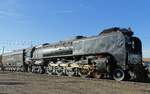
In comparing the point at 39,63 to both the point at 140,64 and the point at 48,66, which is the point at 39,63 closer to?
the point at 48,66

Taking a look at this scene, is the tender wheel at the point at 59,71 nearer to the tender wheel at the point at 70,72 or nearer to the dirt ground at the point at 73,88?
the tender wheel at the point at 70,72

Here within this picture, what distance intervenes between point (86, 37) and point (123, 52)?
20.8 ft

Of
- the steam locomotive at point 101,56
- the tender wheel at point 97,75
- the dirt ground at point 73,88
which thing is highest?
the steam locomotive at point 101,56

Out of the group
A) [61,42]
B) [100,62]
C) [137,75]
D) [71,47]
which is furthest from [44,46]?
[137,75]

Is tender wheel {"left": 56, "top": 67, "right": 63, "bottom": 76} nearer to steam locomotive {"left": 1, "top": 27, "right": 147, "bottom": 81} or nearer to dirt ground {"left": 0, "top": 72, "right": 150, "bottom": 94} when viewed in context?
steam locomotive {"left": 1, "top": 27, "right": 147, "bottom": 81}

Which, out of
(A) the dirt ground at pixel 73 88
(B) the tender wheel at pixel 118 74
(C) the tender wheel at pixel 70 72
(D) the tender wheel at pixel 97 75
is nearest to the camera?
(A) the dirt ground at pixel 73 88

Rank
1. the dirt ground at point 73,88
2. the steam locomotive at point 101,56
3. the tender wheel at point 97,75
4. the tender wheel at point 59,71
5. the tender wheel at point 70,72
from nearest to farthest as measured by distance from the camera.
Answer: the dirt ground at point 73,88, the steam locomotive at point 101,56, the tender wheel at point 97,75, the tender wheel at point 70,72, the tender wheel at point 59,71

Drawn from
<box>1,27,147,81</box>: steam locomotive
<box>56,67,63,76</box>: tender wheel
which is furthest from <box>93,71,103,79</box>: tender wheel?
<box>56,67,63,76</box>: tender wheel

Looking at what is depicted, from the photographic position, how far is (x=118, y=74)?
2439 centimetres

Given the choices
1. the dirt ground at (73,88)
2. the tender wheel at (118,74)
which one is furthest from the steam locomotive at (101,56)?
the dirt ground at (73,88)

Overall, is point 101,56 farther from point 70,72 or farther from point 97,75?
point 70,72

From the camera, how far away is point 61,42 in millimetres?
34906

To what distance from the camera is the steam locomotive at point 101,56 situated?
2430cm

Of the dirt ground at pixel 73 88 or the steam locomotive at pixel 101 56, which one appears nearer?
the dirt ground at pixel 73 88
